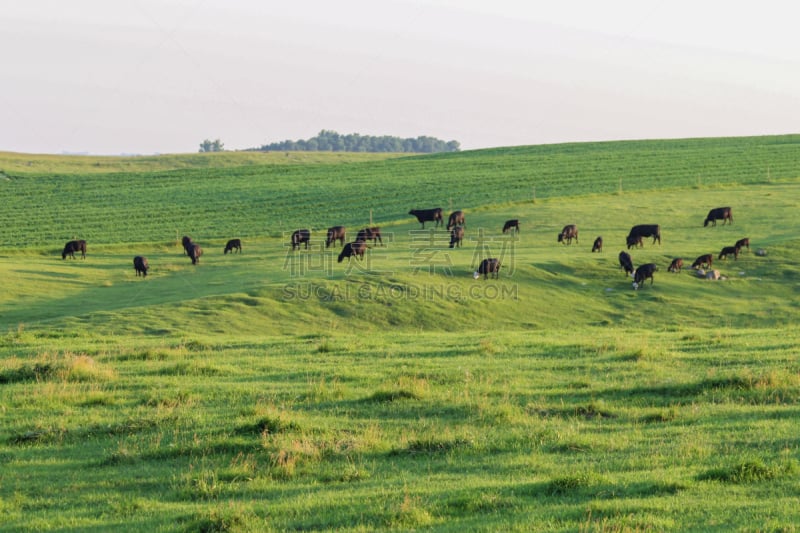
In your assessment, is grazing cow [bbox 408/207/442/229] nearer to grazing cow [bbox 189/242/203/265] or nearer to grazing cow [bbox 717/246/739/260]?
grazing cow [bbox 189/242/203/265]

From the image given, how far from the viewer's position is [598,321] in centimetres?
3194

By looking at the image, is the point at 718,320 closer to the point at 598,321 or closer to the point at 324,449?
the point at 598,321

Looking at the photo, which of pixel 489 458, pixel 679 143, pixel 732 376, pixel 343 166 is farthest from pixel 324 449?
pixel 679 143

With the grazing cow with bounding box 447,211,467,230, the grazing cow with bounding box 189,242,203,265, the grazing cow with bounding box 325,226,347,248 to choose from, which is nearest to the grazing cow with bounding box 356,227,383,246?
the grazing cow with bounding box 325,226,347,248

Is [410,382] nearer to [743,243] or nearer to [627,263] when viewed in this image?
[627,263]

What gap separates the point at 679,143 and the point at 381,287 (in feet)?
248

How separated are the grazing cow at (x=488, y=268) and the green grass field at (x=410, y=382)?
0.50m

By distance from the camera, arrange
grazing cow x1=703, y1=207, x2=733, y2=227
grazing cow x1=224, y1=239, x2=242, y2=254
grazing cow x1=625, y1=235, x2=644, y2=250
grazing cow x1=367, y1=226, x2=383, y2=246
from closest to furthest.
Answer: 1. grazing cow x1=625, y1=235, x2=644, y2=250
2. grazing cow x1=367, y1=226, x2=383, y2=246
3. grazing cow x1=224, y1=239, x2=242, y2=254
4. grazing cow x1=703, y1=207, x2=733, y2=227

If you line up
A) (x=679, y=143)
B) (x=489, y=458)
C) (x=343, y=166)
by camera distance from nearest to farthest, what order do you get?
(x=489, y=458), (x=343, y=166), (x=679, y=143)

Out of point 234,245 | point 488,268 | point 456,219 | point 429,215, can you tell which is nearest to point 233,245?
point 234,245

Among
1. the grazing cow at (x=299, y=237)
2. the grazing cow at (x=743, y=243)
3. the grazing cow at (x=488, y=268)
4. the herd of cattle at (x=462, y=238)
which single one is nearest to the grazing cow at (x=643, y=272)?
the herd of cattle at (x=462, y=238)

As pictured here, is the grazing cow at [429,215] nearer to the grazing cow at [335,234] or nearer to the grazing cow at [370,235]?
the grazing cow at [370,235]

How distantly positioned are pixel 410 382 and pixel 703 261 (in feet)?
79.5

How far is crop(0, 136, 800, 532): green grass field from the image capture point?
1035 centimetres
